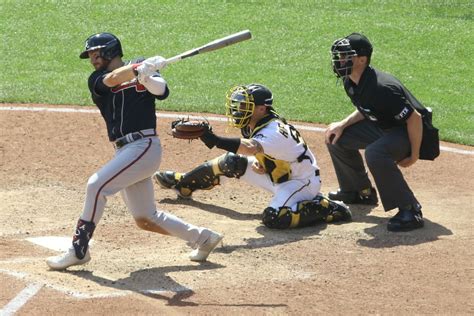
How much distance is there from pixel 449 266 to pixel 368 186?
78.3 inches

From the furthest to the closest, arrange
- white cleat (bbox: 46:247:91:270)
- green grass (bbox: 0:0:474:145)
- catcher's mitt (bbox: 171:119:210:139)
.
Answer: green grass (bbox: 0:0:474:145) < catcher's mitt (bbox: 171:119:210:139) < white cleat (bbox: 46:247:91:270)

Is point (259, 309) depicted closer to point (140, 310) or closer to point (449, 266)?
point (140, 310)

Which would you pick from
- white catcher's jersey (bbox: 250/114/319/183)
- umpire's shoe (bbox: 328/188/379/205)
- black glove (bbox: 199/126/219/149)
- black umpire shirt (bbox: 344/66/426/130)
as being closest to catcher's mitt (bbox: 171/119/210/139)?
black glove (bbox: 199/126/219/149)

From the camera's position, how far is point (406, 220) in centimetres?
838

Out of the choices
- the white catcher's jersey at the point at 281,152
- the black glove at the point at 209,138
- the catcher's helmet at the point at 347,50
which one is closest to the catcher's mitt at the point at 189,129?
the black glove at the point at 209,138

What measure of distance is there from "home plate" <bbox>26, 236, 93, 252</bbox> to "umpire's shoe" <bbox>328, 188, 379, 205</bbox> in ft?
8.27

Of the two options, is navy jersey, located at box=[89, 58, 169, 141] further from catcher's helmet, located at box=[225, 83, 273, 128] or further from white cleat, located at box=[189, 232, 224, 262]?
catcher's helmet, located at box=[225, 83, 273, 128]

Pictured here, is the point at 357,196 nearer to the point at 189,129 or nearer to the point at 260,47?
the point at 189,129

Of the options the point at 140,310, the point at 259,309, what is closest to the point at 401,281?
the point at 259,309

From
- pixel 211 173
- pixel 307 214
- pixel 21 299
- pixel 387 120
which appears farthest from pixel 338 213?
pixel 21 299

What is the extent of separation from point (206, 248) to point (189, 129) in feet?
3.04

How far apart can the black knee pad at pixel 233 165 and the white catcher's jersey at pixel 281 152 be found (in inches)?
8.7

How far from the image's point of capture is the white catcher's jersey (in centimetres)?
841

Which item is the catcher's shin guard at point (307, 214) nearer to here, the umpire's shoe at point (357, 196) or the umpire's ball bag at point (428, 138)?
the umpire's shoe at point (357, 196)
